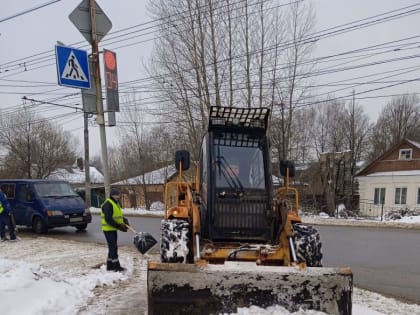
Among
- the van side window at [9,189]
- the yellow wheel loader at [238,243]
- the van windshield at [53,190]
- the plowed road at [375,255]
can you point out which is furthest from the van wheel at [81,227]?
the yellow wheel loader at [238,243]

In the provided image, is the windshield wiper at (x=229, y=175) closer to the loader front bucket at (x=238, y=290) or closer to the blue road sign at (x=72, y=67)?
the loader front bucket at (x=238, y=290)

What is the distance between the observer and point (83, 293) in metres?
6.18

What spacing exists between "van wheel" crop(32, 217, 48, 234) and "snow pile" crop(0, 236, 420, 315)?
586cm

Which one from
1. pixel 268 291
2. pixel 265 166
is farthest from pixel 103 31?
pixel 268 291

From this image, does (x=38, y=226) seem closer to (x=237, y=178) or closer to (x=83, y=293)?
(x=83, y=293)

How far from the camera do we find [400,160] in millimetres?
35125

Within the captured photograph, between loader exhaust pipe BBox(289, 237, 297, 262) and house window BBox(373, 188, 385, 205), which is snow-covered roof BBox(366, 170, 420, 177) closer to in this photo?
house window BBox(373, 188, 385, 205)

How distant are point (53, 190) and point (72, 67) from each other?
873 centimetres

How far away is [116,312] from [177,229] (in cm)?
135

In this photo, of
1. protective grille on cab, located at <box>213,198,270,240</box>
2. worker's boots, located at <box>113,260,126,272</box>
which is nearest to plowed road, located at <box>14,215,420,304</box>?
protective grille on cab, located at <box>213,198,270,240</box>

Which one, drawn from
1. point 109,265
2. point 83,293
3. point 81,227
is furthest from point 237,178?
point 81,227

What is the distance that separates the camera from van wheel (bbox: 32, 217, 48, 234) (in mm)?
14117

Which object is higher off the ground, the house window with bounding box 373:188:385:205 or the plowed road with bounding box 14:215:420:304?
the plowed road with bounding box 14:215:420:304

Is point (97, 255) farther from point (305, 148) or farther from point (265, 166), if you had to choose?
point (305, 148)
